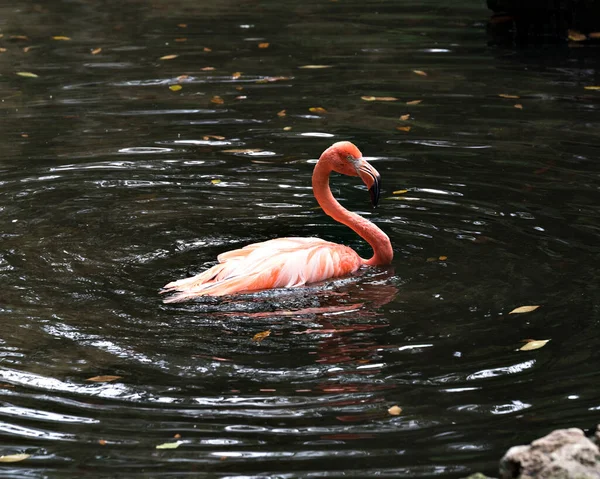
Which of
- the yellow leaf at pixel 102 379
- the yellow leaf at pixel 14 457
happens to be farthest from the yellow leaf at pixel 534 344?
the yellow leaf at pixel 14 457

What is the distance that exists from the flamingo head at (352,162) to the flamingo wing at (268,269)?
1.75 ft

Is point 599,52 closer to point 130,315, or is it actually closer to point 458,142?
point 458,142

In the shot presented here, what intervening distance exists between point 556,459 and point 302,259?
3.03 meters

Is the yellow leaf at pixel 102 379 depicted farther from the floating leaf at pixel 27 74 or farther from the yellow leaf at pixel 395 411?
the floating leaf at pixel 27 74

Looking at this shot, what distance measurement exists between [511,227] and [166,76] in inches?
239

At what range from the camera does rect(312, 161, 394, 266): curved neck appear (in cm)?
731

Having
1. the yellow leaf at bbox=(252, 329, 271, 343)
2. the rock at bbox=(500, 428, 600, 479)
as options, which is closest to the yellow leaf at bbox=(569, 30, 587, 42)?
the yellow leaf at bbox=(252, 329, 271, 343)

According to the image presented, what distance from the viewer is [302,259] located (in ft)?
22.7

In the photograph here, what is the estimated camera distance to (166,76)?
12.6 m

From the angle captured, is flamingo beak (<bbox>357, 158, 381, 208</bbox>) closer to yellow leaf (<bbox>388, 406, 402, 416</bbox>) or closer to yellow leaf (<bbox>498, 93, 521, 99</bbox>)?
yellow leaf (<bbox>388, 406, 402, 416</bbox>)

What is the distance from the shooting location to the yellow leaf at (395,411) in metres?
5.19

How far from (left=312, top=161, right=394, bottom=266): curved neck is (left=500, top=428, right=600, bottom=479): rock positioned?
3.10 m

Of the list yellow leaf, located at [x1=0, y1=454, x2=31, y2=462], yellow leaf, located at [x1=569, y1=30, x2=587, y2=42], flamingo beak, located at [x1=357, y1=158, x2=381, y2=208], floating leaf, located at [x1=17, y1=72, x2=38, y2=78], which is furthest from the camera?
yellow leaf, located at [x1=569, y1=30, x2=587, y2=42]

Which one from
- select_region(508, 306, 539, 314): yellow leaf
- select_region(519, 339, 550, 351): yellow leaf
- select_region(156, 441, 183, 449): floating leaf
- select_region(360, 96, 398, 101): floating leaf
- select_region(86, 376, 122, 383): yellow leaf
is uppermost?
select_region(360, 96, 398, 101): floating leaf
